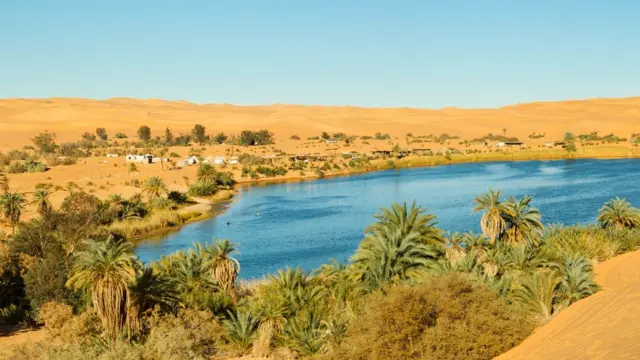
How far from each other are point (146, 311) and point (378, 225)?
24.0 feet

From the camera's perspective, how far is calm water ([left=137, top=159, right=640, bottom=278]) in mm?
35188

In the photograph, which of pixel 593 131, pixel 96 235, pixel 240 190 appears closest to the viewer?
pixel 96 235

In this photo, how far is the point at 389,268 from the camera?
16.8 m

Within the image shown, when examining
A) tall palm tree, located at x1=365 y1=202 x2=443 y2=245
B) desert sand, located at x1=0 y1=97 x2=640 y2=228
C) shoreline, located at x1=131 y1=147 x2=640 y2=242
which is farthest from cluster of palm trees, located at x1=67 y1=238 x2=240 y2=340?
shoreline, located at x1=131 y1=147 x2=640 y2=242

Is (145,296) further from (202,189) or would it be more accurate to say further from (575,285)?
(202,189)

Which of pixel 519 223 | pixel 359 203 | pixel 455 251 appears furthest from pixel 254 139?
pixel 455 251

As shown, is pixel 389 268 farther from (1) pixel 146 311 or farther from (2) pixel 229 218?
(2) pixel 229 218

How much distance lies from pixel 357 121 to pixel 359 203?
362 ft

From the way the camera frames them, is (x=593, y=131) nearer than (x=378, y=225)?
No

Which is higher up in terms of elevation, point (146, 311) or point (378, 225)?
point (378, 225)

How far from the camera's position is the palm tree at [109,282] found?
632 inches

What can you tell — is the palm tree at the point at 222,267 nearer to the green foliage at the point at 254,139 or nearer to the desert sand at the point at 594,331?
the desert sand at the point at 594,331

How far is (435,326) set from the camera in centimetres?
1306

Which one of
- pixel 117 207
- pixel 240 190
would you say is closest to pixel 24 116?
pixel 240 190
